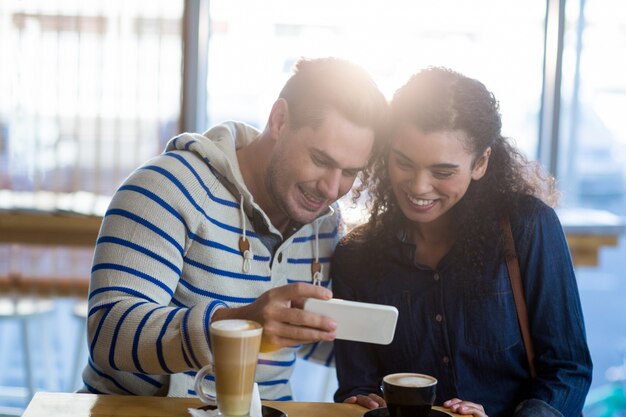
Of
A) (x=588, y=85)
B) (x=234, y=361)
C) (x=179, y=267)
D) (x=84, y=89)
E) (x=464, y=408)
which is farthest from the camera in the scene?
(x=588, y=85)

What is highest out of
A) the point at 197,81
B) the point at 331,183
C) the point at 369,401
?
the point at 197,81

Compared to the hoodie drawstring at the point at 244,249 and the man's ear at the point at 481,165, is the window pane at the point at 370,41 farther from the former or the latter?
the hoodie drawstring at the point at 244,249

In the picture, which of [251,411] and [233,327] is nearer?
[233,327]

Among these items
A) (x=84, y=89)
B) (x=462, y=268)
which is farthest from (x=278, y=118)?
(x=84, y=89)

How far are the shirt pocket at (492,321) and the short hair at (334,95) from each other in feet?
1.38

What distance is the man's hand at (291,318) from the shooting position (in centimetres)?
128

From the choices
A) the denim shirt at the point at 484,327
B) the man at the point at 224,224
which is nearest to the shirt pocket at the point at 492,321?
the denim shirt at the point at 484,327

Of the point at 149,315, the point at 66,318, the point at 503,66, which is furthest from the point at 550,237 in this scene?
the point at 66,318

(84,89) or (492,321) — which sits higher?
(84,89)

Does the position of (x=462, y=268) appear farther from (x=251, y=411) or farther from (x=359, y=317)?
(x=251, y=411)

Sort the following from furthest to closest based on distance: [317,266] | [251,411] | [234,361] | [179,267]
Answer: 1. [317,266]
2. [179,267]
3. [251,411]
4. [234,361]

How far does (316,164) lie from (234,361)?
637 millimetres

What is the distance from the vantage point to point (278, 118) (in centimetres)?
176

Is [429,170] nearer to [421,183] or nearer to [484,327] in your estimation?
[421,183]
